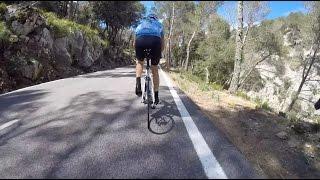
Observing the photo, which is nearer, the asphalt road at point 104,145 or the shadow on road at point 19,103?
the asphalt road at point 104,145

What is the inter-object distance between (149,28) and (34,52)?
12.7 m

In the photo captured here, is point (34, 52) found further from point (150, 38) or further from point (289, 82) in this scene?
point (289, 82)

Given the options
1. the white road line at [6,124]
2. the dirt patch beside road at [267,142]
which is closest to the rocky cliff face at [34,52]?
the white road line at [6,124]

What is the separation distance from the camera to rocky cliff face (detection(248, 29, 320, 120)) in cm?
3316

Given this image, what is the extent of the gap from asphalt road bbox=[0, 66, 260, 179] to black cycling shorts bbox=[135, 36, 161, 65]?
1.10 meters

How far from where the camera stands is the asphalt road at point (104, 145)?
468 centimetres

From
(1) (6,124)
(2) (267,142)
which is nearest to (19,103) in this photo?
(1) (6,124)

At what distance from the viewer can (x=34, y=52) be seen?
18.6 meters

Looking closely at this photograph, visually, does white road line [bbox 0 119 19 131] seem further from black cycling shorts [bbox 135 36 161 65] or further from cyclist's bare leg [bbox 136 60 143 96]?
black cycling shorts [bbox 135 36 161 65]

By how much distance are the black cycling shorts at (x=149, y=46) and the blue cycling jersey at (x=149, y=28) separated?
2.8 inches

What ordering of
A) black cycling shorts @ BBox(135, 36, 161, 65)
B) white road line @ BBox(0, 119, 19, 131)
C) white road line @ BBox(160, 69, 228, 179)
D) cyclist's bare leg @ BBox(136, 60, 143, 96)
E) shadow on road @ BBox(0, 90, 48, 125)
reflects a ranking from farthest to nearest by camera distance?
shadow on road @ BBox(0, 90, 48, 125) → cyclist's bare leg @ BBox(136, 60, 143, 96) → black cycling shorts @ BBox(135, 36, 161, 65) → white road line @ BBox(0, 119, 19, 131) → white road line @ BBox(160, 69, 228, 179)

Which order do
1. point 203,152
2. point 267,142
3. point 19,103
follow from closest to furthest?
point 203,152, point 267,142, point 19,103

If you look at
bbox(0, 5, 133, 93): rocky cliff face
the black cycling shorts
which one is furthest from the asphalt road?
bbox(0, 5, 133, 93): rocky cliff face

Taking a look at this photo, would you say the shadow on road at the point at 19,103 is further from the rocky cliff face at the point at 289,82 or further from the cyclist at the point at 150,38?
the rocky cliff face at the point at 289,82
